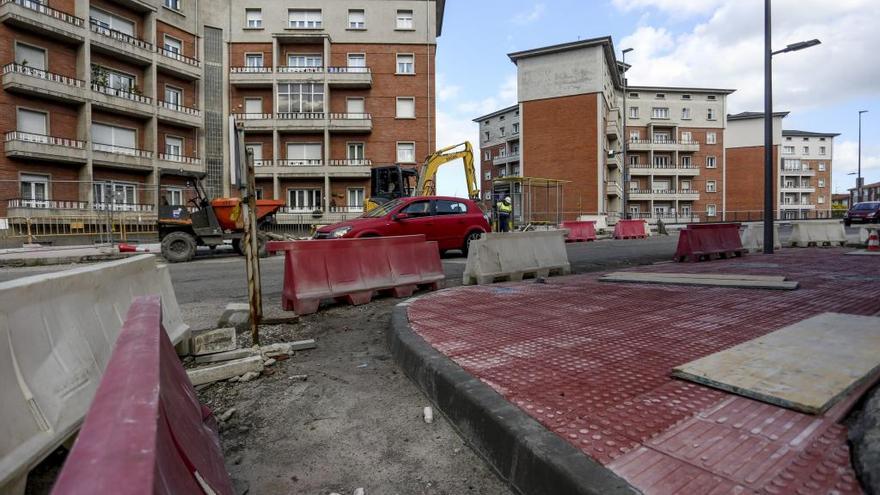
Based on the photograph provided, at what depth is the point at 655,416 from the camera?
8.50ft

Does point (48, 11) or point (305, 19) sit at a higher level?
point (305, 19)

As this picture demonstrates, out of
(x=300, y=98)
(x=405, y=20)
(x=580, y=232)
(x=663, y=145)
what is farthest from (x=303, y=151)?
(x=663, y=145)

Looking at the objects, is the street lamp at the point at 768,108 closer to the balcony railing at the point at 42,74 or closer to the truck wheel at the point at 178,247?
the truck wheel at the point at 178,247

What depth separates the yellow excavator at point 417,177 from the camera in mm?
19859

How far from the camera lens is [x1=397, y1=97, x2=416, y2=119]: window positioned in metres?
34.8

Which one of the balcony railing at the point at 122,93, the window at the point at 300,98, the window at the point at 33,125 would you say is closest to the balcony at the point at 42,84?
the balcony railing at the point at 122,93

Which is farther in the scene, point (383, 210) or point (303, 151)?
point (303, 151)

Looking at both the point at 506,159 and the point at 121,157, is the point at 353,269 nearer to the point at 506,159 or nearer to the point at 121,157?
the point at 121,157

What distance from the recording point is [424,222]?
12273 mm

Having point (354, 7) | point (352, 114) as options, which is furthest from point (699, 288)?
point (354, 7)

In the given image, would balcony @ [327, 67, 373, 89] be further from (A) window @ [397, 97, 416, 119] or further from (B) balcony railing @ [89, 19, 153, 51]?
(B) balcony railing @ [89, 19, 153, 51]

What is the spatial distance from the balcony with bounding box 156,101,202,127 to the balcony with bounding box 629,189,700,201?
44464mm

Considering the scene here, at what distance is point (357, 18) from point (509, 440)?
37480 mm

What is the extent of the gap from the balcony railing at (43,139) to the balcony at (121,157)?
0.83m
